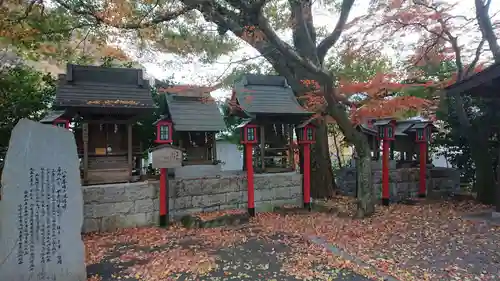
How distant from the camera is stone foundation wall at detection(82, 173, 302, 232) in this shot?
7465 millimetres

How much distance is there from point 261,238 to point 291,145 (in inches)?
149

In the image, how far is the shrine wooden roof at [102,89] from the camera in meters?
7.14

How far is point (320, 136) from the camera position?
36.8 feet

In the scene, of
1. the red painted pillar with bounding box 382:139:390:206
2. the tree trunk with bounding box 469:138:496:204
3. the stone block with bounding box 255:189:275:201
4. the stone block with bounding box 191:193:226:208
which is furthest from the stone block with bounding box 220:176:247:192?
the tree trunk with bounding box 469:138:496:204

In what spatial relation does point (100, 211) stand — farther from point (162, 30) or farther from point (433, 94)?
point (433, 94)

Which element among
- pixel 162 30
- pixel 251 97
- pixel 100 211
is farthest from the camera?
pixel 162 30

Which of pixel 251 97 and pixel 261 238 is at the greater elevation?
pixel 251 97

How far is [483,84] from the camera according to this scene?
770 centimetres

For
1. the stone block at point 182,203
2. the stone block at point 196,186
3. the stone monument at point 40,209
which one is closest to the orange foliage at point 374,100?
the stone block at point 196,186

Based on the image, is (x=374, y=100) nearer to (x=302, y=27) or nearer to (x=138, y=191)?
(x=302, y=27)

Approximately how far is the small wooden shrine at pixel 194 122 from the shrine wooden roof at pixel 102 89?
964mm

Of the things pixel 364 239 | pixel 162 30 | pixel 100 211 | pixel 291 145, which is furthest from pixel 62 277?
pixel 162 30

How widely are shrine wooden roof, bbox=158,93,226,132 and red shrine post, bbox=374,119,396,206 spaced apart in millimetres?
4724

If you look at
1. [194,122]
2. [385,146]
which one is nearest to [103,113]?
[194,122]
